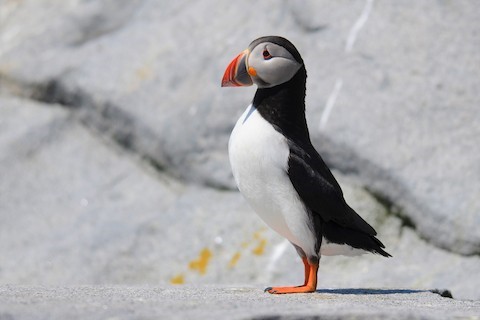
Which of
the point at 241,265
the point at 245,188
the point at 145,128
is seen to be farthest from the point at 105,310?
the point at 145,128

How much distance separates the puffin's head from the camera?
395 cm

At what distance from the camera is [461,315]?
3049 mm

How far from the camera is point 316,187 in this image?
12.8 ft

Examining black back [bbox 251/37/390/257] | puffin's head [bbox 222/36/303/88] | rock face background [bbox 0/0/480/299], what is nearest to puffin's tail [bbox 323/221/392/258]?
black back [bbox 251/37/390/257]

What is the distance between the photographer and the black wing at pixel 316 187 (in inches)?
152

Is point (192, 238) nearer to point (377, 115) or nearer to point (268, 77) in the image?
point (377, 115)

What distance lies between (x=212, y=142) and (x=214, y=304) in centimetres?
322

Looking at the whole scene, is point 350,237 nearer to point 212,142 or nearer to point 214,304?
point 214,304

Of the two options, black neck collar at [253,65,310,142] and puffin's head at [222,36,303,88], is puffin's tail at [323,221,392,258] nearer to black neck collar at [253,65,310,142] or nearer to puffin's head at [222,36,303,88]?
black neck collar at [253,65,310,142]

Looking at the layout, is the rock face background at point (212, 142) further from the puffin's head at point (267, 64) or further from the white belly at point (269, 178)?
the puffin's head at point (267, 64)

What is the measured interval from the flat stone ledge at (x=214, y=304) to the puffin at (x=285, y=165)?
25 centimetres

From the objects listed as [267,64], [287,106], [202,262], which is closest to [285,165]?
[287,106]

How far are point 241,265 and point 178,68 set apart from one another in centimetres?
179

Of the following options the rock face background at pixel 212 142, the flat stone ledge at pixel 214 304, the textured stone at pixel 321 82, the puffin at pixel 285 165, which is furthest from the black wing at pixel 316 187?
the textured stone at pixel 321 82
